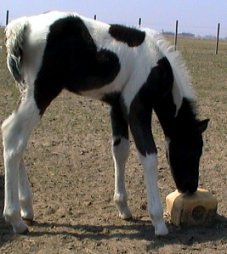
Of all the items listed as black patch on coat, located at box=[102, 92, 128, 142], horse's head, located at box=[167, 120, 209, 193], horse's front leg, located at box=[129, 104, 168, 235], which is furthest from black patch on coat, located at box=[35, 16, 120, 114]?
horse's head, located at box=[167, 120, 209, 193]

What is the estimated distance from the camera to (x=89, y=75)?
15.3ft

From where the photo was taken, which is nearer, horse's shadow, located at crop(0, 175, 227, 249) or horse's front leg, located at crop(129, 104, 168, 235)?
horse's front leg, located at crop(129, 104, 168, 235)

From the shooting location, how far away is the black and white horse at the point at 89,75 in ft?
15.0

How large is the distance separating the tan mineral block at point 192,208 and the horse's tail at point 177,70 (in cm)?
89

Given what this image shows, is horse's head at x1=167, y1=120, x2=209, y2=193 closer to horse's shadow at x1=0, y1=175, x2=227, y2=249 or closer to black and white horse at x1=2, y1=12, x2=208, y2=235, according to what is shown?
black and white horse at x1=2, y1=12, x2=208, y2=235

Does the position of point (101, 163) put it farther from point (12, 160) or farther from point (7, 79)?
point (7, 79)

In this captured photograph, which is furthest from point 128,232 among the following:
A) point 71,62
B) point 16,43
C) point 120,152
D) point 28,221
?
point 16,43

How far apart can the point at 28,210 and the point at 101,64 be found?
1548 mm

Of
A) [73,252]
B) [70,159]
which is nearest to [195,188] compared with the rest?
[73,252]

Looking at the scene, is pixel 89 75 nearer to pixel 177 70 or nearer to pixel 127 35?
pixel 127 35

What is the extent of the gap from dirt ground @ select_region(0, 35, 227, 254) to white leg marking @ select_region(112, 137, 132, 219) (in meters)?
0.11

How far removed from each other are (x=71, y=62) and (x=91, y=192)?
1.91 metres

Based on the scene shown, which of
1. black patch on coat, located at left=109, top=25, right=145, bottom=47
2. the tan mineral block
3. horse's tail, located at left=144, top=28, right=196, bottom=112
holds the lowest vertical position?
the tan mineral block

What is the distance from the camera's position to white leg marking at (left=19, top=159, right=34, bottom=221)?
197 inches
